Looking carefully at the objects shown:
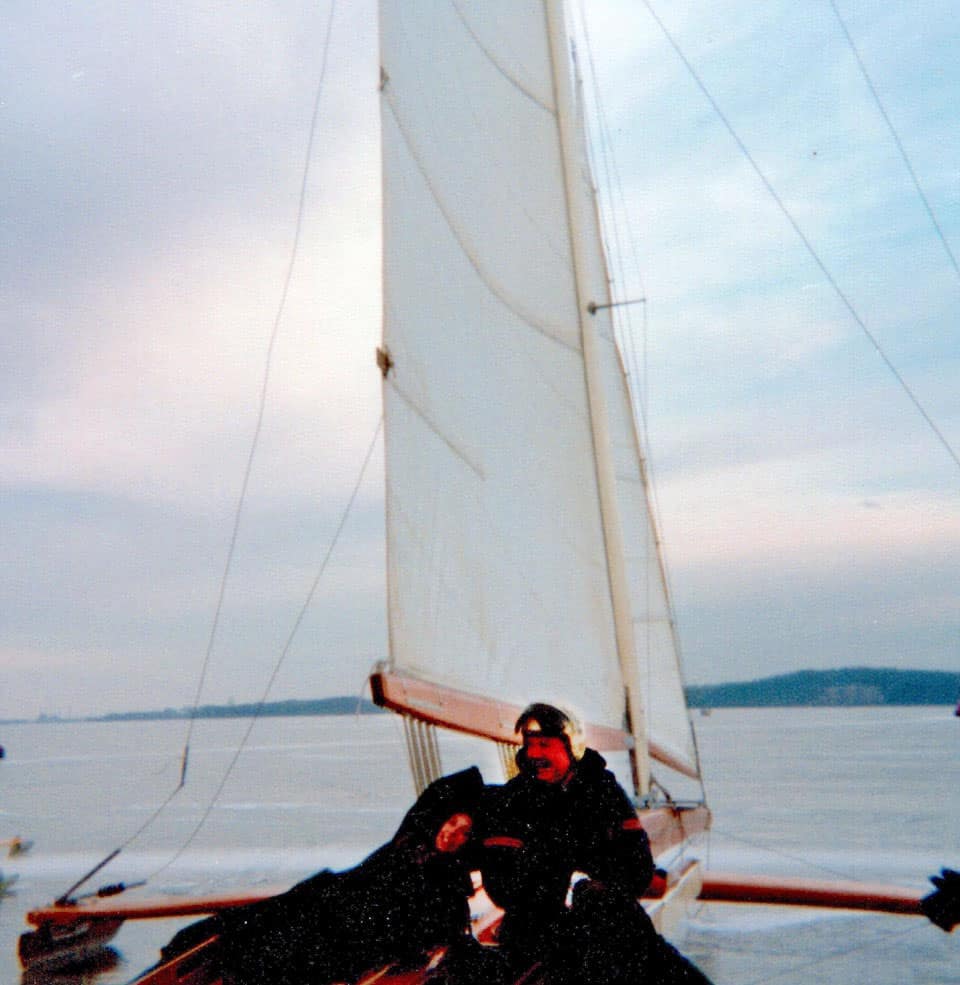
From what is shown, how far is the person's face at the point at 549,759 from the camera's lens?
341cm

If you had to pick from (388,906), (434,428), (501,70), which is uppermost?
(501,70)

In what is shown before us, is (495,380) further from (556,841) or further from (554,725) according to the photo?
(556,841)

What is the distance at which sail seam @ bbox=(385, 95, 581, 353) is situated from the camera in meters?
6.36

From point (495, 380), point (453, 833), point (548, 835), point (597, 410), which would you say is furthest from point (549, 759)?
point (597, 410)

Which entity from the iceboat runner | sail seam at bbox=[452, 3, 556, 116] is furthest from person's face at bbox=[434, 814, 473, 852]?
sail seam at bbox=[452, 3, 556, 116]

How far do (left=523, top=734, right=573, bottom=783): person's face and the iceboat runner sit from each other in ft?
5.41

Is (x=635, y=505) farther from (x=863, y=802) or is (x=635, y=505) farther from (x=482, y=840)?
(x=863, y=802)

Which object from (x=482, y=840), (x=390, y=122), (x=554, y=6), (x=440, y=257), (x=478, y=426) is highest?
(x=554, y=6)

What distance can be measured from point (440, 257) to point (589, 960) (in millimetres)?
4663

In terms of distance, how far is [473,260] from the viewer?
6.57 m

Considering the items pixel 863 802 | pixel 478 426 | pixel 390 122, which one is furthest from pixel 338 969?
pixel 863 802

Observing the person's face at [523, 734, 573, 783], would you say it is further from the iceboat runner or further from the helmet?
the iceboat runner

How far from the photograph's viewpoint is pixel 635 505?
9.63m

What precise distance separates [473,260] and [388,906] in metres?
4.30
